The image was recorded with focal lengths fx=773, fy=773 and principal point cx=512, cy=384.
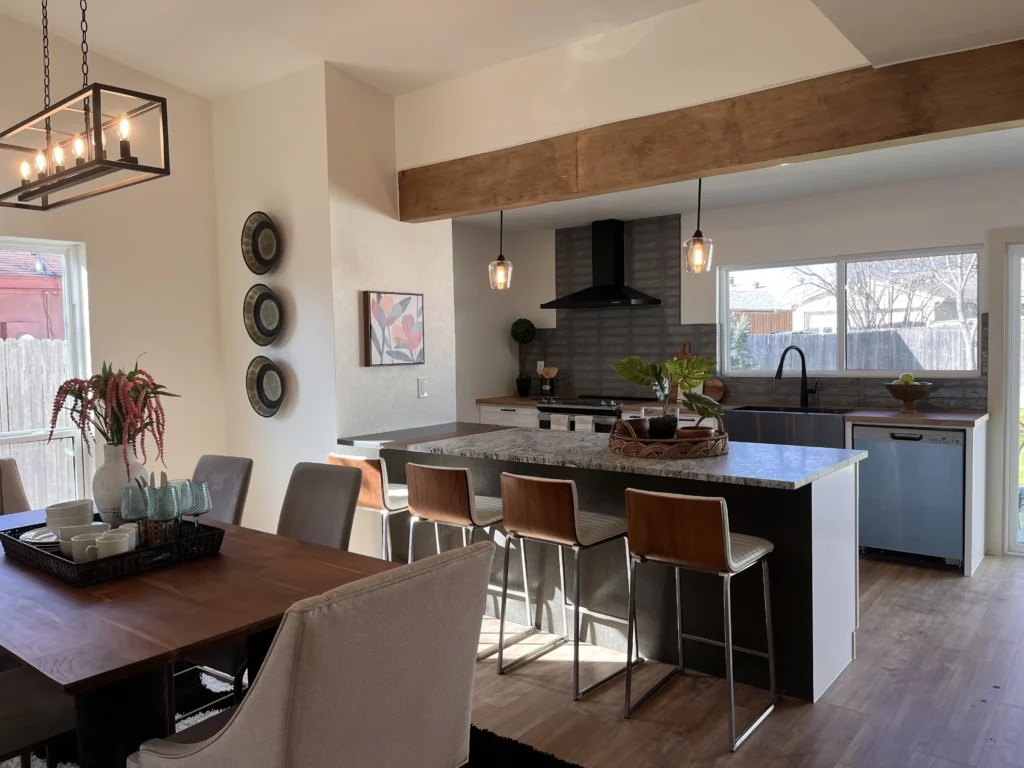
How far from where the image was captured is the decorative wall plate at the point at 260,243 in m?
4.36

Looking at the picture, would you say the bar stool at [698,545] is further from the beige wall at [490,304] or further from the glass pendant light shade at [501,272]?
the beige wall at [490,304]

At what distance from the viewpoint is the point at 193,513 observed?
7.78 feet

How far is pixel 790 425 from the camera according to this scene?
4926 mm

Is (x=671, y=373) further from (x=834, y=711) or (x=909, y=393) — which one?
(x=909, y=393)

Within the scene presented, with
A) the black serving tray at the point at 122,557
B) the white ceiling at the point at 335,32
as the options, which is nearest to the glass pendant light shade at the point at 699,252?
the white ceiling at the point at 335,32

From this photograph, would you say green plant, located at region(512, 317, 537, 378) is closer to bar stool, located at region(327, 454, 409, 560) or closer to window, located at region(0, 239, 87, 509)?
bar stool, located at region(327, 454, 409, 560)

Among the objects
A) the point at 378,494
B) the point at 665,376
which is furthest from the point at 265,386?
the point at 665,376

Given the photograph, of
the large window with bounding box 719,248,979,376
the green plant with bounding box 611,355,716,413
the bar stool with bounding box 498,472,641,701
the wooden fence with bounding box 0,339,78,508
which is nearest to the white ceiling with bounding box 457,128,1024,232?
the large window with bounding box 719,248,979,376

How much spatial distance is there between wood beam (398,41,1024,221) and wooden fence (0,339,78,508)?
2293 mm

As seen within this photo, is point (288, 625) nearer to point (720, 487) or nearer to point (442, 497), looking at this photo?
point (442, 497)

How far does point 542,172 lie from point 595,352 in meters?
2.96

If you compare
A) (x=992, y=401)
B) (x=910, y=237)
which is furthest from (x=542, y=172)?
(x=992, y=401)

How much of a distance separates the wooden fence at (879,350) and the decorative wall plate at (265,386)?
344cm

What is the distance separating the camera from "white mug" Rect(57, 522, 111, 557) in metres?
2.21
